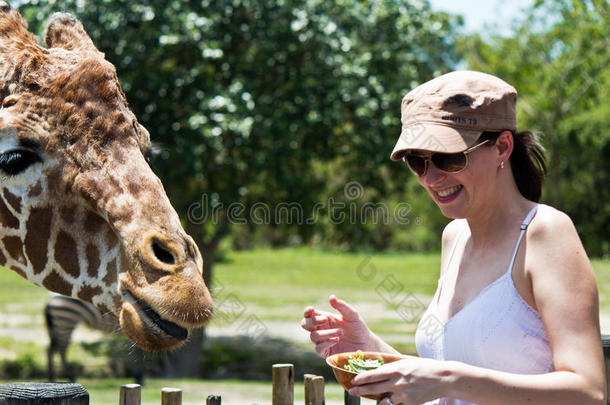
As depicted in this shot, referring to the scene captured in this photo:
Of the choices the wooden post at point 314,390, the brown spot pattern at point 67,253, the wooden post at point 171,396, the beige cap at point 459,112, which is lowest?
the wooden post at point 314,390

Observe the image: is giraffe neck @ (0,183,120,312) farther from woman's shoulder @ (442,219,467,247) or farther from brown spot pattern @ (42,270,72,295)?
woman's shoulder @ (442,219,467,247)

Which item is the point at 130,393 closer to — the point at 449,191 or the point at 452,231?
the point at 452,231

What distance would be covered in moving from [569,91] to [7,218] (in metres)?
23.2

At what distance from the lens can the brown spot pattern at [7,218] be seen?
7.13 feet

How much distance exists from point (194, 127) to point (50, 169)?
661 cm

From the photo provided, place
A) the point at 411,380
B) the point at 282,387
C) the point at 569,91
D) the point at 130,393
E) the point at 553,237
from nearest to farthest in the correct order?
the point at 411,380, the point at 553,237, the point at 130,393, the point at 282,387, the point at 569,91

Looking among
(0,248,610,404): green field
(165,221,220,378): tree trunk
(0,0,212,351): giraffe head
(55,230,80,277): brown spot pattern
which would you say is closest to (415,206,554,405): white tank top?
(0,0,212,351): giraffe head

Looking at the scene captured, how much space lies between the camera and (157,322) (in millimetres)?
1915

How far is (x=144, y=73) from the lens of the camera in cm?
897

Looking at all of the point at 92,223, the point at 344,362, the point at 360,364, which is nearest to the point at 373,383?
the point at 360,364

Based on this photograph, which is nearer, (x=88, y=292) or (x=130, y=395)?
(x=88, y=292)

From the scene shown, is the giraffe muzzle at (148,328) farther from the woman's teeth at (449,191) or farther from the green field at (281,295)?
the green field at (281,295)

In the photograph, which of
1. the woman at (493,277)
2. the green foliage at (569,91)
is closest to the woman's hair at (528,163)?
the woman at (493,277)

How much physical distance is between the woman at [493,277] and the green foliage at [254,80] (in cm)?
622
